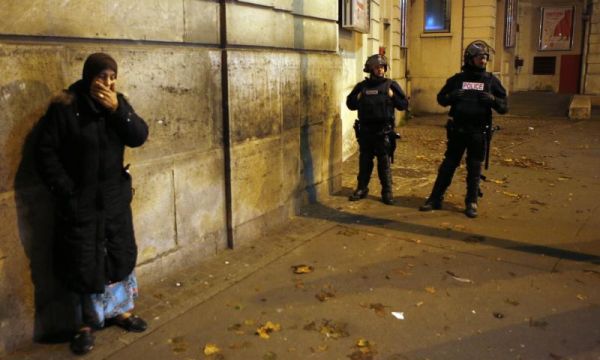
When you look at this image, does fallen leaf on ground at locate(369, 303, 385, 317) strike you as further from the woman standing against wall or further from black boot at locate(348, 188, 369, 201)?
black boot at locate(348, 188, 369, 201)

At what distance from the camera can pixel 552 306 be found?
4.07m

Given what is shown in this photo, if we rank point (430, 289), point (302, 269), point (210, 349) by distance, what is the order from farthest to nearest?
point (302, 269)
point (430, 289)
point (210, 349)

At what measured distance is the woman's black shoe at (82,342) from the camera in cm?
337

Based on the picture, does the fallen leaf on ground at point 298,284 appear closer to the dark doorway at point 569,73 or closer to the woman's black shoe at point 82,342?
the woman's black shoe at point 82,342

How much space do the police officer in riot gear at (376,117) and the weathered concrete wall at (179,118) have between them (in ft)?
1.33

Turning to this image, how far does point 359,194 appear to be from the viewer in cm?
717

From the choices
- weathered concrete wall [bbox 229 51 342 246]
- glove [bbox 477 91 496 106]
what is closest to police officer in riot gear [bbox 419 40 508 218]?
glove [bbox 477 91 496 106]

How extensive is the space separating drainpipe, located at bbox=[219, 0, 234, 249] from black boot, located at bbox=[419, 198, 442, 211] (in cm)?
264

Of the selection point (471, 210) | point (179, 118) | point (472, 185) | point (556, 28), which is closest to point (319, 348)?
point (179, 118)

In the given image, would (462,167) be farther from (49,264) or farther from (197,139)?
(49,264)

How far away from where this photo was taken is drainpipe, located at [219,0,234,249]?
484cm

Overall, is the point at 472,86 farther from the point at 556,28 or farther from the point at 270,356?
the point at 556,28

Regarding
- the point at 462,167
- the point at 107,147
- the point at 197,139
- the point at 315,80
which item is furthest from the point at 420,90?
the point at 107,147

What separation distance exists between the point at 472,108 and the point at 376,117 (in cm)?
118
